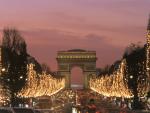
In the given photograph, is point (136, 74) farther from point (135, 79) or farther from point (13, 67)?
point (13, 67)

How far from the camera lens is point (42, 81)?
A: 9862 centimetres

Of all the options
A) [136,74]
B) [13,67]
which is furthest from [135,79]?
[13,67]

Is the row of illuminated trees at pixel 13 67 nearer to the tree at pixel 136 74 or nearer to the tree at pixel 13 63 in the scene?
the tree at pixel 13 63

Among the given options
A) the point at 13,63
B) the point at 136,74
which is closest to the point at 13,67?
the point at 13,63

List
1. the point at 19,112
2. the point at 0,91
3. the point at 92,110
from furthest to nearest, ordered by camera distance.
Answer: the point at 0,91
the point at 92,110
the point at 19,112

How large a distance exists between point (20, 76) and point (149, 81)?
Answer: 58.0ft

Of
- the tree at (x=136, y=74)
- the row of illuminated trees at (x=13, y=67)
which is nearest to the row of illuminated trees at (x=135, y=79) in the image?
the tree at (x=136, y=74)

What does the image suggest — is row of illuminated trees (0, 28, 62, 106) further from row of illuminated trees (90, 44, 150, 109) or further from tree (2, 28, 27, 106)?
row of illuminated trees (90, 44, 150, 109)

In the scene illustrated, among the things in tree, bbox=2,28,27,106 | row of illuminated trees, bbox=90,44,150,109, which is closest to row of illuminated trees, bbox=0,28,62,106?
tree, bbox=2,28,27,106

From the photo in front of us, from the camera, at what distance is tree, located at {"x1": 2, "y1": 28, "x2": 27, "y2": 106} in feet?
240

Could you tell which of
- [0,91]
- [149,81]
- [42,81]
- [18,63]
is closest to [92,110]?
[0,91]

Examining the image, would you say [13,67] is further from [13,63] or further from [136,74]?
[136,74]

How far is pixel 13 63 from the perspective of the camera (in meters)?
76.4

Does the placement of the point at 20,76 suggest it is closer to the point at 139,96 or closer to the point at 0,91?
the point at 139,96
